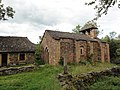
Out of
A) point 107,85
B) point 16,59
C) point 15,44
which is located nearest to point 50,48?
point 16,59

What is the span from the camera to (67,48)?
101ft

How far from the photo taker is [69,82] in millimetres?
16172

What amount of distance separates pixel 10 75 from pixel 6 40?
45.8ft

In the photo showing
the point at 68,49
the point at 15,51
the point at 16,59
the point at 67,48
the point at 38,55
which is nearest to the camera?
the point at 67,48

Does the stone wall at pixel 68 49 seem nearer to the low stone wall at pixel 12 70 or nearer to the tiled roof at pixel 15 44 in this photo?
the tiled roof at pixel 15 44

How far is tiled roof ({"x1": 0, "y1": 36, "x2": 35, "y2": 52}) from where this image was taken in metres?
31.5

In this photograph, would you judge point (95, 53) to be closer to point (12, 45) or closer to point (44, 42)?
point (44, 42)

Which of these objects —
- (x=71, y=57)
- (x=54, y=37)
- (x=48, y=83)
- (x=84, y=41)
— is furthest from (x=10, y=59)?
(x=48, y=83)

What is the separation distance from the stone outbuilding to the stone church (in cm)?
255

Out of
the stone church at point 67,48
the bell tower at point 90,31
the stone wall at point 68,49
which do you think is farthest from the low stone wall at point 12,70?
the bell tower at point 90,31

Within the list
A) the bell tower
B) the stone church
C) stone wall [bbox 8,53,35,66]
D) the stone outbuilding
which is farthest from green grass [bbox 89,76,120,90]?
the bell tower

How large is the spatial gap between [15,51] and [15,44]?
2335mm

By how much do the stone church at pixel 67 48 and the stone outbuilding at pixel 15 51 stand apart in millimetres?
2546

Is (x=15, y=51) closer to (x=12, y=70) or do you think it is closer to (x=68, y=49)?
(x=68, y=49)
